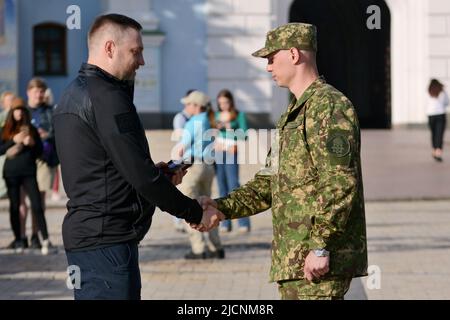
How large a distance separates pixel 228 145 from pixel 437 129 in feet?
36.6

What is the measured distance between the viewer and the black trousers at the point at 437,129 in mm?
24125

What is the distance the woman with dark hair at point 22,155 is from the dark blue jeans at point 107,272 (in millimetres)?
7360

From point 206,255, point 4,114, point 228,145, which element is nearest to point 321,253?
point 206,255

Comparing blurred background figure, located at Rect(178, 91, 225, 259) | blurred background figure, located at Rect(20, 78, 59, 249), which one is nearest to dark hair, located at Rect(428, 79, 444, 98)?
blurred background figure, located at Rect(20, 78, 59, 249)

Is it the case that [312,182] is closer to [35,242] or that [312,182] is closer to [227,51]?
[35,242]

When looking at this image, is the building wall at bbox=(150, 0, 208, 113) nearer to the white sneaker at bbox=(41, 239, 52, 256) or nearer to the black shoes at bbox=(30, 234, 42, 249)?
the black shoes at bbox=(30, 234, 42, 249)

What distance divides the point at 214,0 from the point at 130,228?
28.7 meters

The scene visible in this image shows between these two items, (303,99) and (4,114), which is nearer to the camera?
(303,99)

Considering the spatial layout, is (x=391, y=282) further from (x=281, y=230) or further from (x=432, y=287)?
(x=281, y=230)

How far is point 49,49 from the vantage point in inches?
1421

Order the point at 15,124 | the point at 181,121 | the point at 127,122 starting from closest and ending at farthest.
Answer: the point at 127,122 < the point at 15,124 < the point at 181,121

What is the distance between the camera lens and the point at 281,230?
5395 millimetres

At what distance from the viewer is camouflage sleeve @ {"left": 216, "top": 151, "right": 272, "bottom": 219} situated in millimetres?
5828

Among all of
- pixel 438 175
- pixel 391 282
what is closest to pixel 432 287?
pixel 391 282
